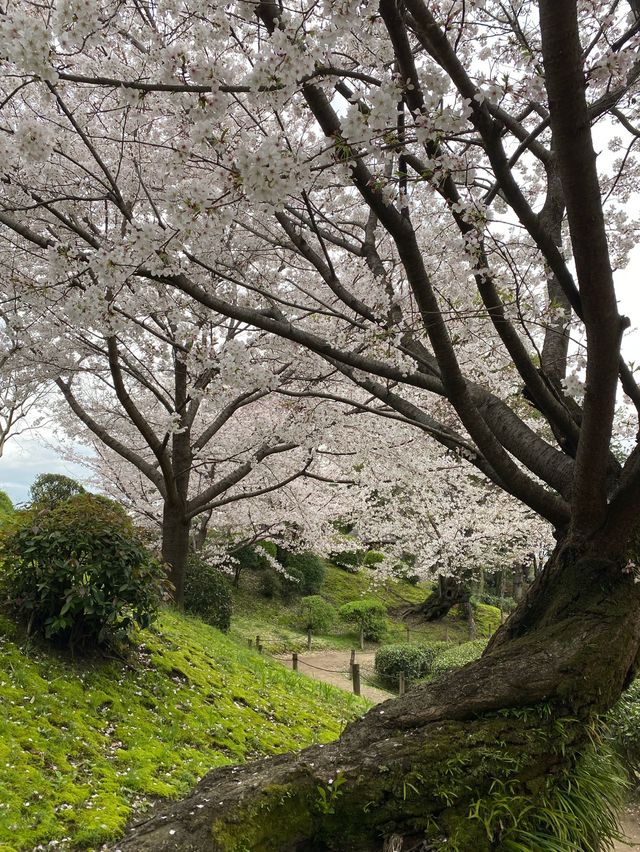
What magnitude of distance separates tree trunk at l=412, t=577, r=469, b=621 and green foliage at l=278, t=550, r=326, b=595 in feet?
13.5

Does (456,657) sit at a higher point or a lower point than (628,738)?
lower

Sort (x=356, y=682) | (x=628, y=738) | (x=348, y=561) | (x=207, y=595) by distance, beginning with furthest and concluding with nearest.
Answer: (x=348, y=561), (x=207, y=595), (x=356, y=682), (x=628, y=738)

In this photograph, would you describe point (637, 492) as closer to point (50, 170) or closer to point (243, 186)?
point (243, 186)

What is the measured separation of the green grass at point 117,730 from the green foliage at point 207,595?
3718 mm

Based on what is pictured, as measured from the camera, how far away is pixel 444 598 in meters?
20.5

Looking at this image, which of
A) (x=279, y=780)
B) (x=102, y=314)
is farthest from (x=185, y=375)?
(x=279, y=780)

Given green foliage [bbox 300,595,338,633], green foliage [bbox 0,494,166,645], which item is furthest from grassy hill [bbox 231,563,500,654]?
green foliage [bbox 0,494,166,645]

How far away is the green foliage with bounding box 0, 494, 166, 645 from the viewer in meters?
5.16

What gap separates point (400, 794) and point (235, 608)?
15.5 meters

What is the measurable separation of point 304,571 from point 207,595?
931 centimetres

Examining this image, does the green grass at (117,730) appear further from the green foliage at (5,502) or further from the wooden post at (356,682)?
the green foliage at (5,502)

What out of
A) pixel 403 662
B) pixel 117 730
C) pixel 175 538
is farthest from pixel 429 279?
pixel 403 662

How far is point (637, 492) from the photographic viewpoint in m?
→ 3.46

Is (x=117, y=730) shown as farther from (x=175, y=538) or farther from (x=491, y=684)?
(x=175, y=538)
